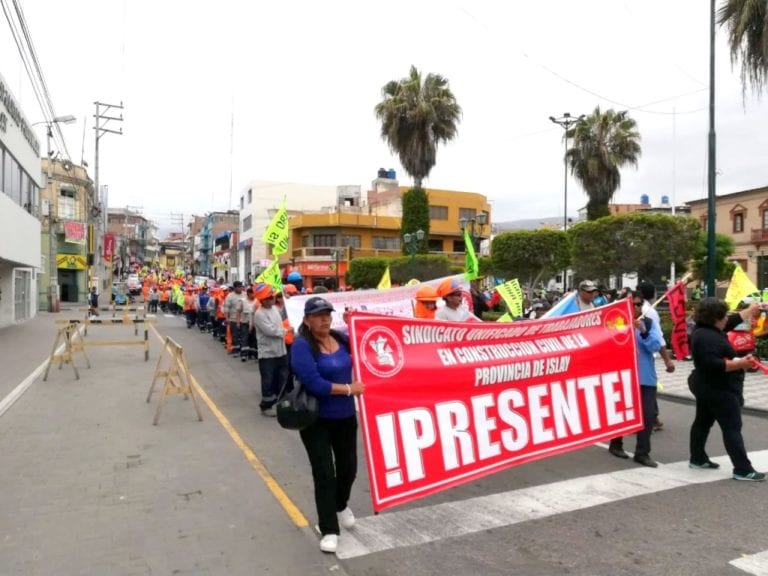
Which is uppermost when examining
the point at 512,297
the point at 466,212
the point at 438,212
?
the point at 466,212

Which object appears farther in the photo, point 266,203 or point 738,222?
point 266,203

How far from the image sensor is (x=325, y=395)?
385 centimetres

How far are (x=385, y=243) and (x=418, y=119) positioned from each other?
22.7 m

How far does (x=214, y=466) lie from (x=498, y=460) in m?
2.75

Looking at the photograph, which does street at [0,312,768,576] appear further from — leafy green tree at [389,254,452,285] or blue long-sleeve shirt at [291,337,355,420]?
leafy green tree at [389,254,452,285]

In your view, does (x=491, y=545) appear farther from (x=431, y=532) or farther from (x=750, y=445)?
(x=750, y=445)

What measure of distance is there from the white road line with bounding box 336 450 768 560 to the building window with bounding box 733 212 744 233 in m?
47.4

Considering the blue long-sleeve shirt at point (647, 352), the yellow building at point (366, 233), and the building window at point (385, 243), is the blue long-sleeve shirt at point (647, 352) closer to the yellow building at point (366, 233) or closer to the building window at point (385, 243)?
the yellow building at point (366, 233)

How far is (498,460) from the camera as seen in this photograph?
4.78 metres

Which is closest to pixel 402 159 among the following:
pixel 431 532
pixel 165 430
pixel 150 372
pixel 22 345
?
pixel 22 345

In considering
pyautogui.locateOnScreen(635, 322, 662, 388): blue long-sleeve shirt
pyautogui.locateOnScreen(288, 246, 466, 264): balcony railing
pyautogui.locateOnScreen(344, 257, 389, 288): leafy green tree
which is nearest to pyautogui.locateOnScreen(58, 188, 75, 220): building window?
pyautogui.locateOnScreen(288, 246, 466, 264): balcony railing

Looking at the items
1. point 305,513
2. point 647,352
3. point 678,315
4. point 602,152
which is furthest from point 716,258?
point 305,513

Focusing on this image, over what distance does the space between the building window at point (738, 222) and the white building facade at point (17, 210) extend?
47.0 m

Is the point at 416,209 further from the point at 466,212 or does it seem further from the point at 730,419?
the point at 730,419
